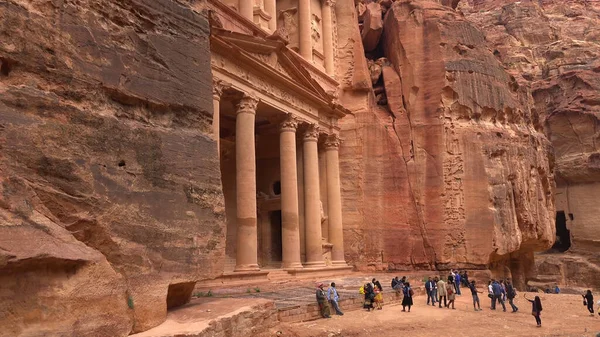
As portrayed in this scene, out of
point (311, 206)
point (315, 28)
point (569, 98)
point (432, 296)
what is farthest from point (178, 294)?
point (569, 98)

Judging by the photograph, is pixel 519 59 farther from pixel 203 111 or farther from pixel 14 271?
pixel 14 271

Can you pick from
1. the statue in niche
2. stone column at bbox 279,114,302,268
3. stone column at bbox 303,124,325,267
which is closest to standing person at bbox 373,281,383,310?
stone column at bbox 279,114,302,268

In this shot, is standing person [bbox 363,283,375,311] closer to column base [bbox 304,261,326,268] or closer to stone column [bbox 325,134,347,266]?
column base [bbox 304,261,326,268]

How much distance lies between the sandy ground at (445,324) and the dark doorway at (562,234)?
30.9 meters

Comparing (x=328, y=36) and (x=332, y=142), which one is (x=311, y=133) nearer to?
(x=332, y=142)

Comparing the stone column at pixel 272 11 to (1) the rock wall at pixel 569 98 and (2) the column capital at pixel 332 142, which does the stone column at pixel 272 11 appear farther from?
(1) the rock wall at pixel 569 98

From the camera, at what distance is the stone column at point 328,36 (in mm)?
28578

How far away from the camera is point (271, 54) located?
1989 cm

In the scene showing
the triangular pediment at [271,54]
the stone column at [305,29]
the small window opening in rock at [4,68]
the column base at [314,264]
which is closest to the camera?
the small window opening in rock at [4,68]

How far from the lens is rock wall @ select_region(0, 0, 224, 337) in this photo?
4766 millimetres

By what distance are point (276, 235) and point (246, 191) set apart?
6.89 metres

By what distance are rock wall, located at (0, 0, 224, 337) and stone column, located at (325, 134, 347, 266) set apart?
17.4m

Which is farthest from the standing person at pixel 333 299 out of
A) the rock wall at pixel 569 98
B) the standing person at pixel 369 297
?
the rock wall at pixel 569 98

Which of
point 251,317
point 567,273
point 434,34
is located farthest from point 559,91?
point 251,317
